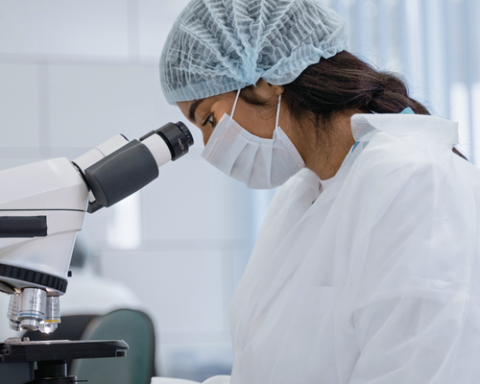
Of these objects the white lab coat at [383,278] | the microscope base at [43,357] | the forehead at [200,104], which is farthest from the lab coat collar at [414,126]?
the microscope base at [43,357]

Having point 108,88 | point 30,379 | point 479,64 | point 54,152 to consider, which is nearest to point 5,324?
point 54,152

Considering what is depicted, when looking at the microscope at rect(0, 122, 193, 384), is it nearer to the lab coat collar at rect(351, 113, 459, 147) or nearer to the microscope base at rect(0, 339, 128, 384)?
the microscope base at rect(0, 339, 128, 384)

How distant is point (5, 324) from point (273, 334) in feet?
3.68

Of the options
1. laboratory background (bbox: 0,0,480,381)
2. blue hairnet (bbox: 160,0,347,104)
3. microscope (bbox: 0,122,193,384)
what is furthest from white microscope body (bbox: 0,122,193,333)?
laboratory background (bbox: 0,0,480,381)

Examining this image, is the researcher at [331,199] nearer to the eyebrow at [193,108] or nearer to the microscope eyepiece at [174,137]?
the eyebrow at [193,108]

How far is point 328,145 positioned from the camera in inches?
34.9

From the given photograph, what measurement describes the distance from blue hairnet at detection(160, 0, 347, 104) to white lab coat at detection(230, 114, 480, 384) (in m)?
0.20

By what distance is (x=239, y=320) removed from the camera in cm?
92

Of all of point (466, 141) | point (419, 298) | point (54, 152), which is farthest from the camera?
point (466, 141)

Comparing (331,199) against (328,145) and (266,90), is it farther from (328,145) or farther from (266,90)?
(266,90)

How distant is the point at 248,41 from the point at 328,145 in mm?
241

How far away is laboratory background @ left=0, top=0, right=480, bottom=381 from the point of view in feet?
5.55

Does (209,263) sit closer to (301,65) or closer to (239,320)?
(239,320)

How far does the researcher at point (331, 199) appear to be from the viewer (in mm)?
584
